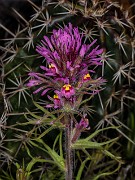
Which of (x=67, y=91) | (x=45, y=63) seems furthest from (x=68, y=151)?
(x=45, y=63)

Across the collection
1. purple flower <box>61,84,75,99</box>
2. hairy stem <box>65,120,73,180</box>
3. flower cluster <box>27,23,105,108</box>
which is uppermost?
flower cluster <box>27,23,105,108</box>

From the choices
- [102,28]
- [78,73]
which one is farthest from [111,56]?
[78,73]

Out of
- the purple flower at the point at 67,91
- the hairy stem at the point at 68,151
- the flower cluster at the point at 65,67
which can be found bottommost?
the hairy stem at the point at 68,151

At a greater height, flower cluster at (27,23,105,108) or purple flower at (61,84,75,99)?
flower cluster at (27,23,105,108)

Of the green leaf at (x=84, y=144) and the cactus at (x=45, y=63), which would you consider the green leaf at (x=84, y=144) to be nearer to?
the green leaf at (x=84, y=144)

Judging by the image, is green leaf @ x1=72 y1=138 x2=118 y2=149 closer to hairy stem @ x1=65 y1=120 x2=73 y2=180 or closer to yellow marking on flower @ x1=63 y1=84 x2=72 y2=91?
hairy stem @ x1=65 y1=120 x2=73 y2=180

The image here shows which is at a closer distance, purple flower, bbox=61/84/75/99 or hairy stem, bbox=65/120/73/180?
purple flower, bbox=61/84/75/99

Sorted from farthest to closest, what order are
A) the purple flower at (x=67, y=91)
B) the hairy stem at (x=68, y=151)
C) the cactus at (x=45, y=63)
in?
the cactus at (x=45, y=63) < the hairy stem at (x=68, y=151) < the purple flower at (x=67, y=91)

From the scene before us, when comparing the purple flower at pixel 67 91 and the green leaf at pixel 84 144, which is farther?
the green leaf at pixel 84 144

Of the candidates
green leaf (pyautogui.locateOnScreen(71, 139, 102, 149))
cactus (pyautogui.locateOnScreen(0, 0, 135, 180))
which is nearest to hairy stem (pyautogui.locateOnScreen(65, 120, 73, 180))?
green leaf (pyautogui.locateOnScreen(71, 139, 102, 149))

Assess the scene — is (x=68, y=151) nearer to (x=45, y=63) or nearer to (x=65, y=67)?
(x=65, y=67)

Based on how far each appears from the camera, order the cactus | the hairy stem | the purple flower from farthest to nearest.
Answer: the cactus
the hairy stem
the purple flower

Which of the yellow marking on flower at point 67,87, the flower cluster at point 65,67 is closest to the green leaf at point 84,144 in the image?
the flower cluster at point 65,67

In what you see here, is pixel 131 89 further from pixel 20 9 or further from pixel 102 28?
pixel 20 9
